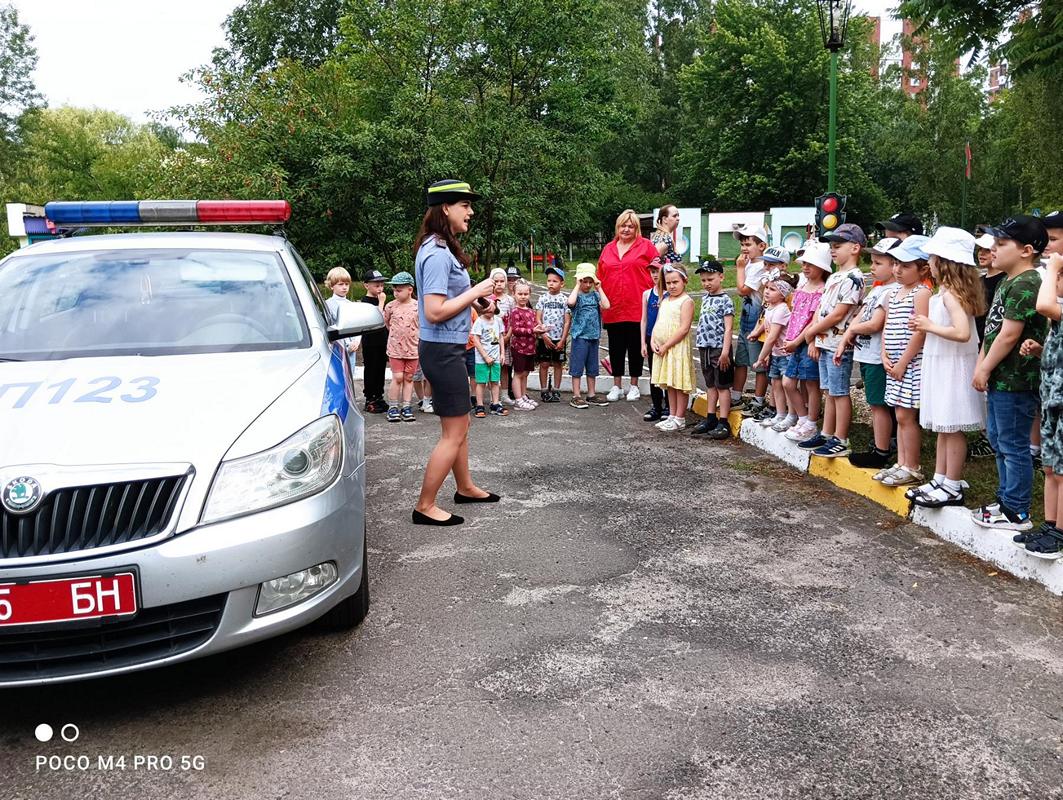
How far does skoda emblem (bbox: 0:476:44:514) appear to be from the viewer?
2791mm

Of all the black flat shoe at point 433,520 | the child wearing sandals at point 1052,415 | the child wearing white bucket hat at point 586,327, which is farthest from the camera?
the child wearing white bucket hat at point 586,327

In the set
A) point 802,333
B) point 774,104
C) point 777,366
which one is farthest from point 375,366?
point 774,104

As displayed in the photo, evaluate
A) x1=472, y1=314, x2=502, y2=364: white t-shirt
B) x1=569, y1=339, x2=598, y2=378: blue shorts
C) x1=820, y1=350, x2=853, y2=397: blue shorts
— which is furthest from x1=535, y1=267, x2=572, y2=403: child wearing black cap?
x1=820, y1=350, x2=853, y2=397: blue shorts

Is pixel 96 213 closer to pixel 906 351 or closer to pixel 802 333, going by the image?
pixel 802 333

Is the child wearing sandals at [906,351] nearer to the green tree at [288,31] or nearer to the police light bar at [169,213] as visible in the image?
the police light bar at [169,213]

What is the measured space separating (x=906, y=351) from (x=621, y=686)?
338cm

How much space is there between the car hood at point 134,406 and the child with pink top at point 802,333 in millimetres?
4599

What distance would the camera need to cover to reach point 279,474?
3.20 meters

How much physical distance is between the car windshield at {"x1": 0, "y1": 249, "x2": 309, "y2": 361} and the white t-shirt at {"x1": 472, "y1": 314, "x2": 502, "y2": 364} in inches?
210

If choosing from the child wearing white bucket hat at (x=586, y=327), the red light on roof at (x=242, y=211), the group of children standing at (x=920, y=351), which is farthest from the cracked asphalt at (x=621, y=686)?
the child wearing white bucket hat at (x=586, y=327)

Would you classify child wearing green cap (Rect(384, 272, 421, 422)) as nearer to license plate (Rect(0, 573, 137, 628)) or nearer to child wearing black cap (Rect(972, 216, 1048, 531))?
child wearing black cap (Rect(972, 216, 1048, 531))

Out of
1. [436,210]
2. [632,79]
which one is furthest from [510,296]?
[632,79]

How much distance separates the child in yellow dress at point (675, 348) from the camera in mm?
8781

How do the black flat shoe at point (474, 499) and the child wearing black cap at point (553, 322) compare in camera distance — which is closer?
the black flat shoe at point (474, 499)
